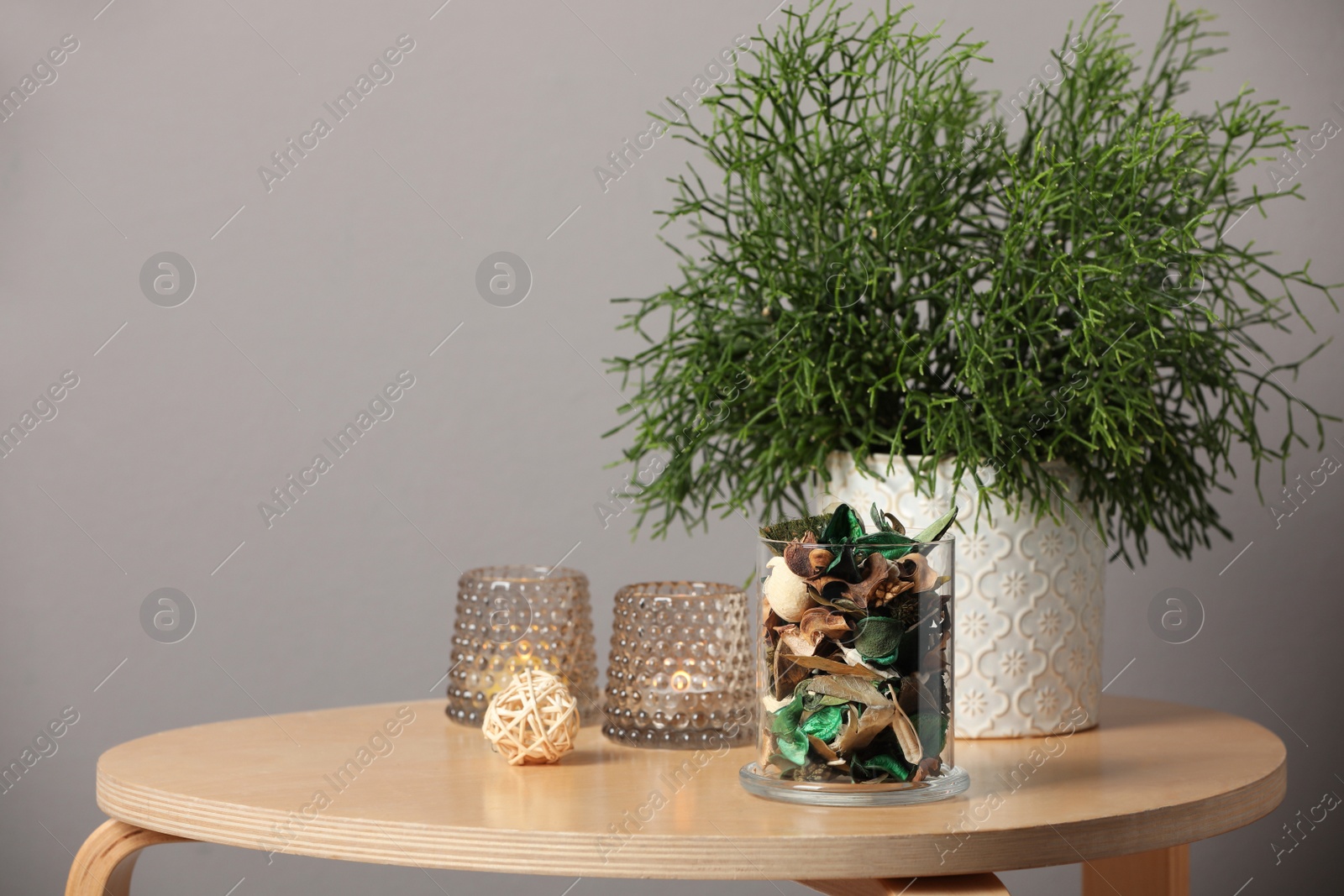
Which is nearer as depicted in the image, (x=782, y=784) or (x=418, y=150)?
(x=782, y=784)

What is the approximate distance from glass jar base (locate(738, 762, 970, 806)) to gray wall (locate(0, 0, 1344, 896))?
88 cm

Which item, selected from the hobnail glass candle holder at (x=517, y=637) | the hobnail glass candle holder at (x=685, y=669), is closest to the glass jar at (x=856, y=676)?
the hobnail glass candle holder at (x=685, y=669)

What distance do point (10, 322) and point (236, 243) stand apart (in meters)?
0.30

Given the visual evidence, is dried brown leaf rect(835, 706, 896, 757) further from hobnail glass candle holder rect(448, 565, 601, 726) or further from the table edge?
hobnail glass candle holder rect(448, 565, 601, 726)

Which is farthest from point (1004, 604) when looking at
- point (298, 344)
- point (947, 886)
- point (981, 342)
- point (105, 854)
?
point (298, 344)

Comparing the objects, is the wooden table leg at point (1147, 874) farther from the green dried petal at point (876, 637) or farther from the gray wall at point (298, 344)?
the gray wall at point (298, 344)

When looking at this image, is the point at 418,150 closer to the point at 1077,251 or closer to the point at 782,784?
the point at 1077,251

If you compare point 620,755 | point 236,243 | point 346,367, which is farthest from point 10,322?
point 620,755

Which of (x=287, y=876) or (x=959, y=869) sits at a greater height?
(x=959, y=869)

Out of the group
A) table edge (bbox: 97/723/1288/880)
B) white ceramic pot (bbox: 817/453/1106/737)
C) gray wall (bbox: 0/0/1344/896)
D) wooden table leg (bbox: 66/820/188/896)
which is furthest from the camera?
gray wall (bbox: 0/0/1344/896)

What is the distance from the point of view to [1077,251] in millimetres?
832

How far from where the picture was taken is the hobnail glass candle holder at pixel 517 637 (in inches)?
35.3

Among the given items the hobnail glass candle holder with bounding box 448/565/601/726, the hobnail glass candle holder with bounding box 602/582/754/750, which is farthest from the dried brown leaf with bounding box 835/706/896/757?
the hobnail glass candle holder with bounding box 448/565/601/726

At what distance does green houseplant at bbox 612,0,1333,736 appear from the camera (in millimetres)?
840
